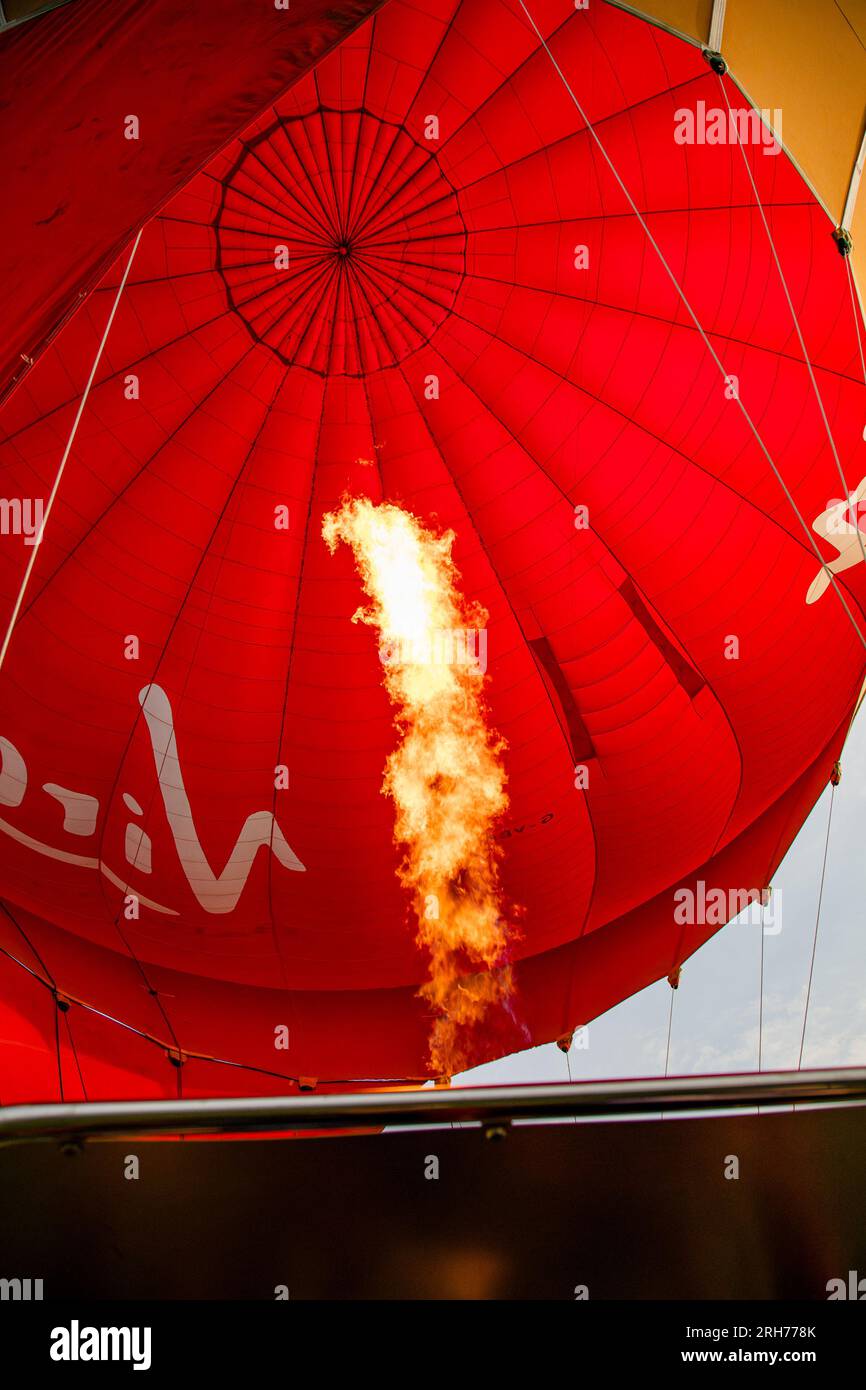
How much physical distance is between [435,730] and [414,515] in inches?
53.4

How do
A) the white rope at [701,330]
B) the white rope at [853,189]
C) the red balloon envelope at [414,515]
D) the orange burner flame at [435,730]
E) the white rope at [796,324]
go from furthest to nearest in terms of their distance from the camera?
1. the orange burner flame at [435,730]
2. the red balloon envelope at [414,515]
3. the white rope at [796,324]
4. the white rope at [701,330]
5. the white rope at [853,189]

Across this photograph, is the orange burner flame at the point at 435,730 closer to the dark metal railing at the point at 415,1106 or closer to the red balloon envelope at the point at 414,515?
the red balloon envelope at the point at 414,515

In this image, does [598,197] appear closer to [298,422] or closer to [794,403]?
[794,403]

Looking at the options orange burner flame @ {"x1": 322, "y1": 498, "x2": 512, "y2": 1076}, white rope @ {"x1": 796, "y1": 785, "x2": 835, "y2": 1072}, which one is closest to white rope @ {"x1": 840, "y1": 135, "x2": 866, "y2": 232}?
orange burner flame @ {"x1": 322, "y1": 498, "x2": 512, "y2": 1076}

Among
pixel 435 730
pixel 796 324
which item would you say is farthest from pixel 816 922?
pixel 796 324

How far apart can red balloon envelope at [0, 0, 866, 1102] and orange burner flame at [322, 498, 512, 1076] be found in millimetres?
125

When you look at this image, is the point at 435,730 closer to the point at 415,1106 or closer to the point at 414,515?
the point at 414,515

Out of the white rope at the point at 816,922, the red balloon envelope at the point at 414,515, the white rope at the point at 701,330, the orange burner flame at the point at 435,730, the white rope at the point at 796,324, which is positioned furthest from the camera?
the white rope at the point at 816,922

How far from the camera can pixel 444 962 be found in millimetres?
7281

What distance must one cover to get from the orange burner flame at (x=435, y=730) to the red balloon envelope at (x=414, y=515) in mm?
125

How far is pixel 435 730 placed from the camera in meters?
6.89

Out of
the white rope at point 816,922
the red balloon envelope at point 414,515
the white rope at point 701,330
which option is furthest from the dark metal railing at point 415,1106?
the white rope at point 816,922

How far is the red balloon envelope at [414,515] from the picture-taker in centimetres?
602
